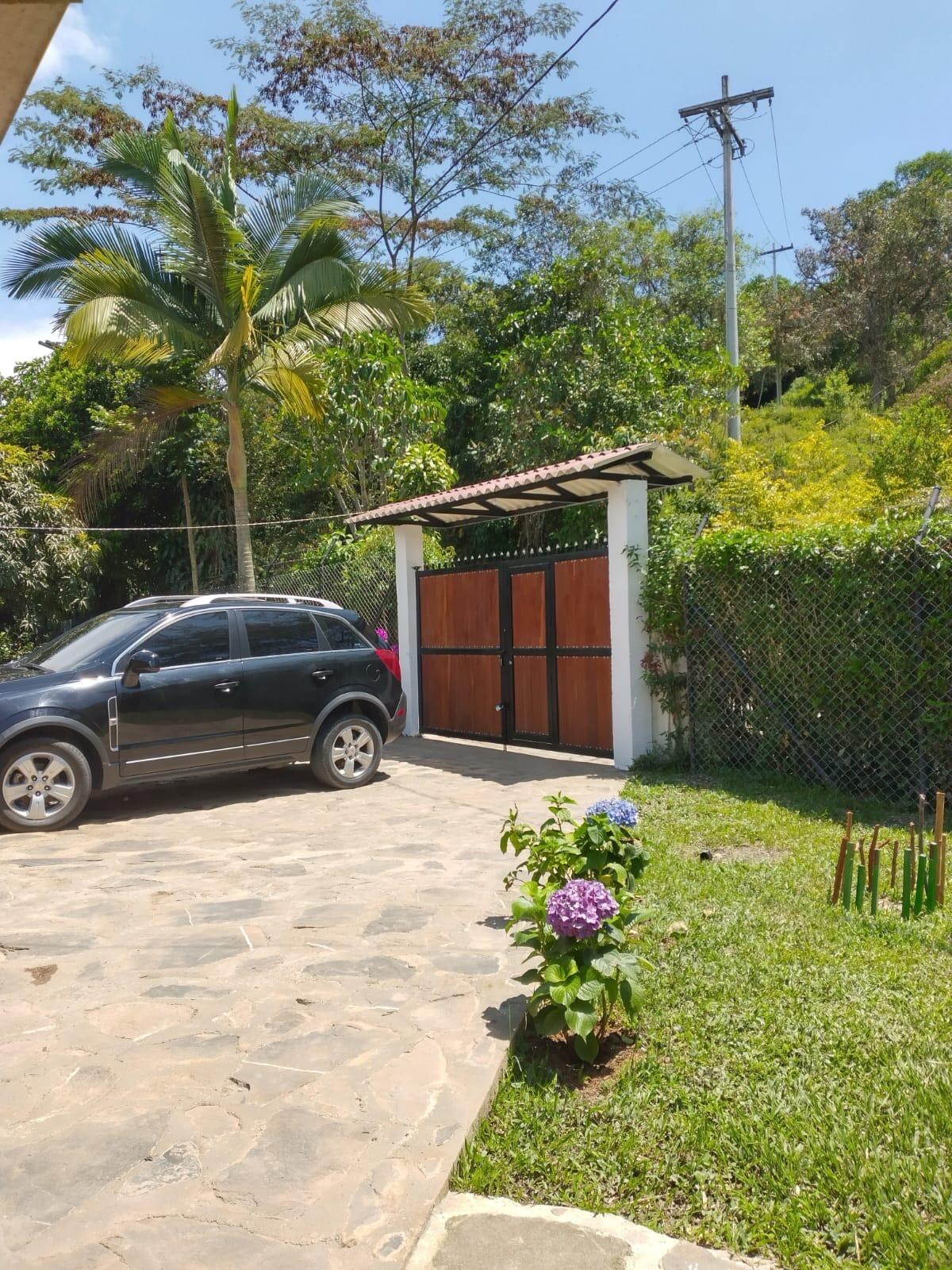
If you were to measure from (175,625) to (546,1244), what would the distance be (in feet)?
20.0

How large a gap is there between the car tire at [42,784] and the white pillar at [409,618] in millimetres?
5192

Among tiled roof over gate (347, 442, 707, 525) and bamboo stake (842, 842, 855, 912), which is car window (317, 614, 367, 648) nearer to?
tiled roof over gate (347, 442, 707, 525)

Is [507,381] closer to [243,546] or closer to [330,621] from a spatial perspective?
[243,546]

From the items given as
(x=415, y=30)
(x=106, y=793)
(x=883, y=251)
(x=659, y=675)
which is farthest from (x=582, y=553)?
(x=883, y=251)

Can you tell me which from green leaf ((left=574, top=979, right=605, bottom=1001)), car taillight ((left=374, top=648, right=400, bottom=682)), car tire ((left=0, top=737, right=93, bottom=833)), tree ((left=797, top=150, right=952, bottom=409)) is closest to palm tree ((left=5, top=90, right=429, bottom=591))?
car taillight ((left=374, top=648, right=400, bottom=682))

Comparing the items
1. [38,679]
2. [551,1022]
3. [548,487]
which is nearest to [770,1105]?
[551,1022]

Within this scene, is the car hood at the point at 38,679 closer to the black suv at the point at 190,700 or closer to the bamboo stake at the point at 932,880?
the black suv at the point at 190,700

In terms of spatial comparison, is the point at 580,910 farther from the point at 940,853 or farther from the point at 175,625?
the point at 175,625

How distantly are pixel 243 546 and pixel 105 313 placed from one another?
3.69 metres

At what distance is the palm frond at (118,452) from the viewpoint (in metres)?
16.4

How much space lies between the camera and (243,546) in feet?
48.5

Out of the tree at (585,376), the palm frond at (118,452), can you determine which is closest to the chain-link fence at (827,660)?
the tree at (585,376)

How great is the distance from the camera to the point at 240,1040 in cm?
355

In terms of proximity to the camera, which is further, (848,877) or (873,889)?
(848,877)
